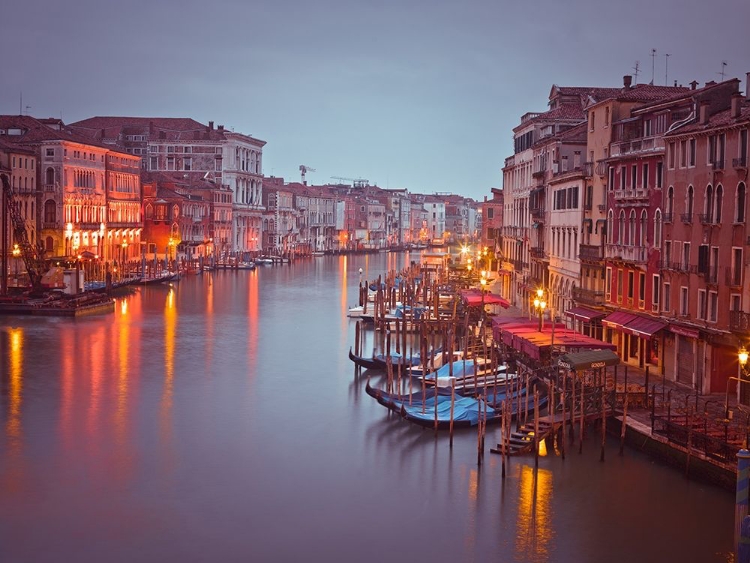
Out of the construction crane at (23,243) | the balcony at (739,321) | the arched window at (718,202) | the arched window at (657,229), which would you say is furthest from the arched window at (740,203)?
the construction crane at (23,243)

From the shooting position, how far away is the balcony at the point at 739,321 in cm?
1603

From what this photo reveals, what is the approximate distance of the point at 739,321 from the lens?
639 inches

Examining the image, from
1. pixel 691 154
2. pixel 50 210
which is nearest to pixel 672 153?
pixel 691 154

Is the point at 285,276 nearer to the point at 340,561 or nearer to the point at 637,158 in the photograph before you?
the point at 637,158

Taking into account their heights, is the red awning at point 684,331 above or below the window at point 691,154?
below

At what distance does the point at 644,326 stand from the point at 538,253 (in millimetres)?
10475

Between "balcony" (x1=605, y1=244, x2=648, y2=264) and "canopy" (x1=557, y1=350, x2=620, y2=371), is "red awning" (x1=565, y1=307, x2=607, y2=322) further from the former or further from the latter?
"canopy" (x1=557, y1=350, x2=620, y2=371)

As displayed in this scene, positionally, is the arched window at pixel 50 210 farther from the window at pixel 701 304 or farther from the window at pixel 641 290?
the window at pixel 701 304

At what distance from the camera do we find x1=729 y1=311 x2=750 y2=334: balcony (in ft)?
52.6

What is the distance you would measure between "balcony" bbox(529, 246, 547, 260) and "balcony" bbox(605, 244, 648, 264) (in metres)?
6.78

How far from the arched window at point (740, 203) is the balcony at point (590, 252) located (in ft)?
19.8

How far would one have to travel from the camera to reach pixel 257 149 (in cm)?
7681

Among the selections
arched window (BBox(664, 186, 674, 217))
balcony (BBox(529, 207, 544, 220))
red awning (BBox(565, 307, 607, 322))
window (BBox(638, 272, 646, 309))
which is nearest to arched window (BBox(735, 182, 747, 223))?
arched window (BBox(664, 186, 674, 217))

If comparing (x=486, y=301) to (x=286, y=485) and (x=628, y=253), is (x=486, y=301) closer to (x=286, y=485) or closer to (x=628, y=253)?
(x=628, y=253)
